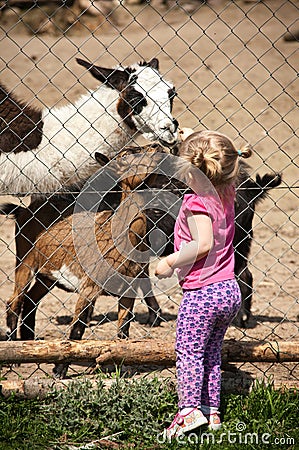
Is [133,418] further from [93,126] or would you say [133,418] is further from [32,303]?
[93,126]

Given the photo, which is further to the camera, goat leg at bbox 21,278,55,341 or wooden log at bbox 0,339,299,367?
goat leg at bbox 21,278,55,341

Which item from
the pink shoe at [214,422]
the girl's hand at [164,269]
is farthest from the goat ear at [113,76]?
the pink shoe at [214,422]

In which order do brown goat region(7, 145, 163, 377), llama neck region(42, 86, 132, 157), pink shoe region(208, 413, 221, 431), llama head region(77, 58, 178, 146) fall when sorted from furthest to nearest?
llama neck region(42, 86, 132, 157)
llama head region(77, 58, 178, 146)
brown goat region(7, 145, 163, 377)
pink shoe region(208, 413, 221, 431)

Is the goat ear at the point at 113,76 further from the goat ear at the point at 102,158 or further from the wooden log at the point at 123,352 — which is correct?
the wooden log at the point at 123,352

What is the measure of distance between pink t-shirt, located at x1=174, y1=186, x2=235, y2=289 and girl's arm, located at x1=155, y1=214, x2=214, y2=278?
0.05 meters

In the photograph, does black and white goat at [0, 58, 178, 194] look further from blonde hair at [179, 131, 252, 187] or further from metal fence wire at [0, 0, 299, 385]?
blonde hair at [179, 131, 252, 187]

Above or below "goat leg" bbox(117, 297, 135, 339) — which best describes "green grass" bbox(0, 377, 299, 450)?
below

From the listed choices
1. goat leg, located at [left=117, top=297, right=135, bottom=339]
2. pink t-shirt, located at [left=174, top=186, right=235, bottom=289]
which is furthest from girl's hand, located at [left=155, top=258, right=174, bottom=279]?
goat leg, located at [left=117, top=297, right=135, bottom=339]

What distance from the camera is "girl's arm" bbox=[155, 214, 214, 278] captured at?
10.5 ft

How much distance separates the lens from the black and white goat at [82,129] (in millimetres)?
5402

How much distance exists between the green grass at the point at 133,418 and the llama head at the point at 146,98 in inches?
92.0

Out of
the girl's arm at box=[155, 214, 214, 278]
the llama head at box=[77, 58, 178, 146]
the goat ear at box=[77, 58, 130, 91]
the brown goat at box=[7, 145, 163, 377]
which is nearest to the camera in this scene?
the girl's arm at box=[155, 214, 214, 278]

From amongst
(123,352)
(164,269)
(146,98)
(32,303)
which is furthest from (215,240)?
(146,98)

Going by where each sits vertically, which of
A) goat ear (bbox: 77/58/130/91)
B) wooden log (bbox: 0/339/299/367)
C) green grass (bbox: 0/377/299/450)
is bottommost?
green grass (bbox: 0/377/299/450)
